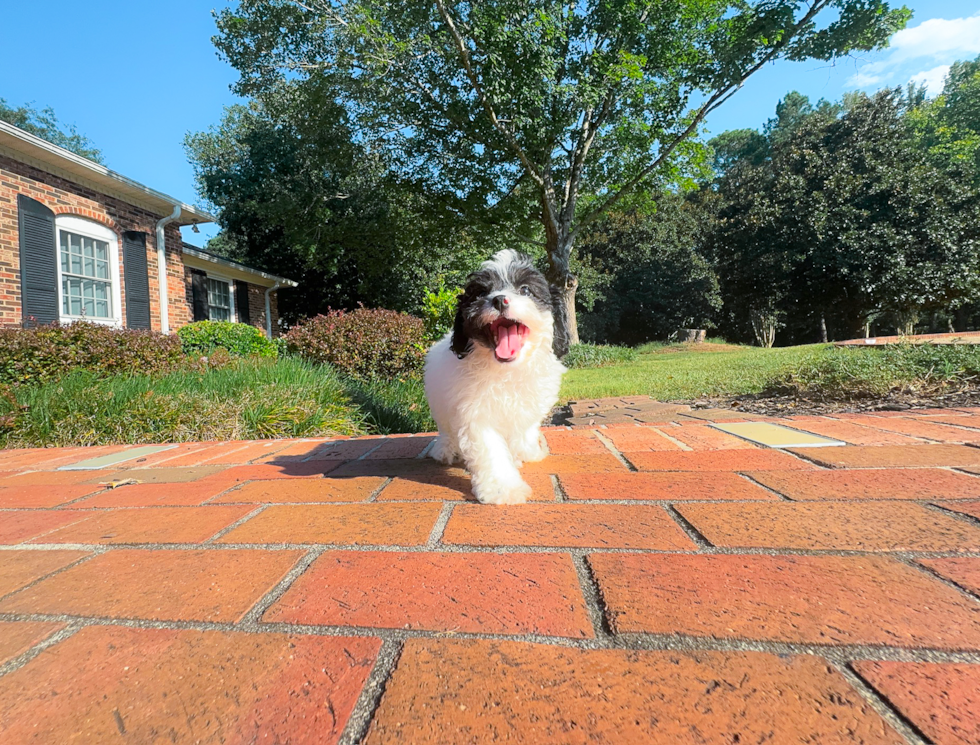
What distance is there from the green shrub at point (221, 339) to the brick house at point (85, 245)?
0.67 m

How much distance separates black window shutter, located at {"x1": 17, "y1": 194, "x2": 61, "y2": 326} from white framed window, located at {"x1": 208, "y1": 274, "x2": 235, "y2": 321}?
16.6ft

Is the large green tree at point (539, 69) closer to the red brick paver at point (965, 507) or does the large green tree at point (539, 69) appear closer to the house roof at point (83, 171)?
the house roof at point (83, 171)

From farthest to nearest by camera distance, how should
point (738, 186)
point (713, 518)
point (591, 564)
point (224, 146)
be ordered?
point (738, 186)
point (224, 146)
point (713, 518)
point (591, 564)

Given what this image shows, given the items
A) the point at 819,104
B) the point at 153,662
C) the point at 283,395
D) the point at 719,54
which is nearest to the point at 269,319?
the point at 283,395

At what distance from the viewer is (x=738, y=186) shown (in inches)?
997

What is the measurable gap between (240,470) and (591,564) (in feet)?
6.44

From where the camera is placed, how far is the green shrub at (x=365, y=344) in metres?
6.67

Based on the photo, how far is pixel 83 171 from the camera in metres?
9.12

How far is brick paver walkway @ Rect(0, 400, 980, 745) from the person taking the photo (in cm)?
75

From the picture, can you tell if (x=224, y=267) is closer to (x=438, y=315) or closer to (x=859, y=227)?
(x=438, y=315)

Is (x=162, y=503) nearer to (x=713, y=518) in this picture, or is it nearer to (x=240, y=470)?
(x=240, y=470)

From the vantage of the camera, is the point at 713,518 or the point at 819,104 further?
the point at 819,104

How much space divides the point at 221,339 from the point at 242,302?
5.40 metres

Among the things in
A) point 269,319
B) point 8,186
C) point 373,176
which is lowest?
point 269,319
